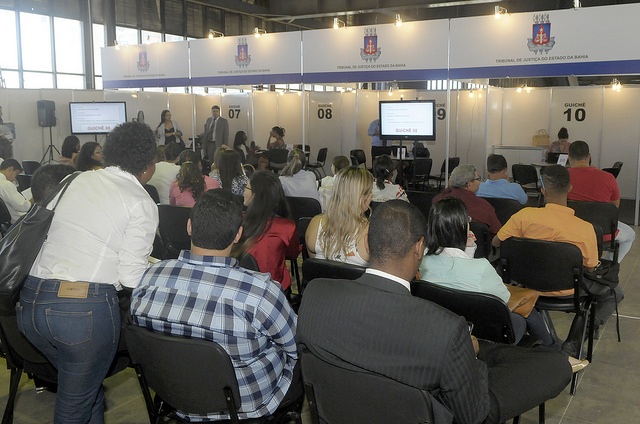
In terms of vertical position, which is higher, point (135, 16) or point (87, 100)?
point (135, 16)

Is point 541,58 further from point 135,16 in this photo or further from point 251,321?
point 135,16

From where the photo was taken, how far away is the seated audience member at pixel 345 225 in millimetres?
3236

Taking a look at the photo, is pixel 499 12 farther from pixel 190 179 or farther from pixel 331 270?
pixel 331 270

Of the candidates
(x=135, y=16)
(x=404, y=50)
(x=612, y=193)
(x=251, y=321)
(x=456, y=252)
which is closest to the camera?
(x=251, y=321)

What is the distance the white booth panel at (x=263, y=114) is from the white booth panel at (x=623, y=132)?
7.24 m

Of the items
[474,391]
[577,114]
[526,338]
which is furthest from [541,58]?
[474,391]

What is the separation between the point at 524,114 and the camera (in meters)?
11.7

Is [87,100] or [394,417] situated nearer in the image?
[394,417]

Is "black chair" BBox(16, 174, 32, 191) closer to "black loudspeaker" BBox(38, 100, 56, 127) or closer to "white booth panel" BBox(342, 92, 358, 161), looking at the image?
"black loudspeaker" BBox(38, 100, 56, 127)

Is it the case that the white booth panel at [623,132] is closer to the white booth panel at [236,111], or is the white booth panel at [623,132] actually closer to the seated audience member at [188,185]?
the white booth panel at [236,111]

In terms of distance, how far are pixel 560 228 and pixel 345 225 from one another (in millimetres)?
1339

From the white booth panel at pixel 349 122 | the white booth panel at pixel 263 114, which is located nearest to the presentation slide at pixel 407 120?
the white booth panel at pixel 349 122

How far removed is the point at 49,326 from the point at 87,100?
40.2ft

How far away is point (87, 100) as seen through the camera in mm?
13039
